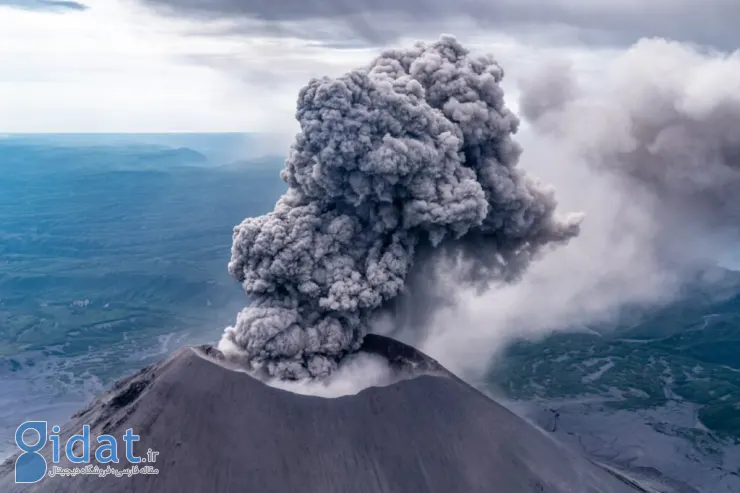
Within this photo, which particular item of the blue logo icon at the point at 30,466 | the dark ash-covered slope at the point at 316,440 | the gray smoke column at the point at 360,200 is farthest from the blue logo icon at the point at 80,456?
the gray smoke column at the point at 360,200

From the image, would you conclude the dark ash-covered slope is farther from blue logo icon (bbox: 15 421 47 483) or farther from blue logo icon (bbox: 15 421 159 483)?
blue logo icon (bbox: 15 421 47 483)

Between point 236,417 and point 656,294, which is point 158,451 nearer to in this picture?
point 236,417

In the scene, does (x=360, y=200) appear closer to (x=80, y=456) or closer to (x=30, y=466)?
(x=80, y=456)

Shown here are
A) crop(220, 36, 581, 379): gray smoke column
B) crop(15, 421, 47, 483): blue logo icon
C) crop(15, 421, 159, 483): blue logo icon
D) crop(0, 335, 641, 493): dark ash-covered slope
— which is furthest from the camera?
crop(220, 36, 581, 379): gray smoke column

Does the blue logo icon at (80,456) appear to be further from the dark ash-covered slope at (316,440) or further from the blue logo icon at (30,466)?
the dark ash-covered slope at (316,440)

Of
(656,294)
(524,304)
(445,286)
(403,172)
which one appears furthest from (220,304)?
A: (403,172)

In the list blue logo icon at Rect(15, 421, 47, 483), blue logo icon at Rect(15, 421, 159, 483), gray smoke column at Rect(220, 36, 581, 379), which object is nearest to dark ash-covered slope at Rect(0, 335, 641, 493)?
blue logo icon at Rect(15, 421, 159, 483)
